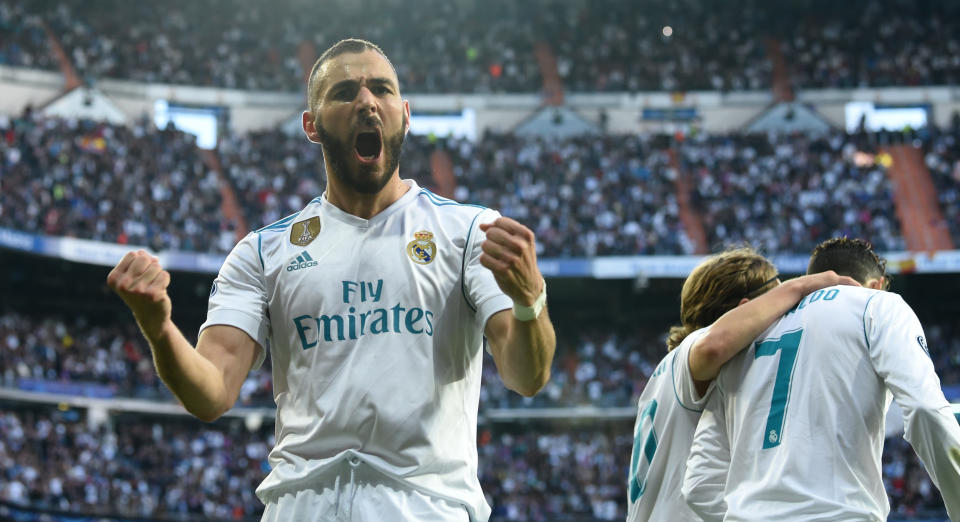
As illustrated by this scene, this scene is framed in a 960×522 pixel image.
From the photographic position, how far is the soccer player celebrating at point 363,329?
8.87 feet

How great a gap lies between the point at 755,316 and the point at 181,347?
77.2 inches

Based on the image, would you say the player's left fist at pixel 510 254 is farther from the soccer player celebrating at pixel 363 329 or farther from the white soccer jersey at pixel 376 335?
the white soccer jersey at pixel 376 335

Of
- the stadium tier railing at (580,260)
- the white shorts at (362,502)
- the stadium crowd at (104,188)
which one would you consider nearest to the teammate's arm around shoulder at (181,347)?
the white shorts at (362,502)

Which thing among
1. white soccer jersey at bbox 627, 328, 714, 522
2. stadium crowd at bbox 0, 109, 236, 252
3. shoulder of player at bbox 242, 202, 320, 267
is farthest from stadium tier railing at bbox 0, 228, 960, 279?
shoulder of player at bbox 242, 202, 320, 267

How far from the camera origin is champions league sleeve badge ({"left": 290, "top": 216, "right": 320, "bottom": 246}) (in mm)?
3096

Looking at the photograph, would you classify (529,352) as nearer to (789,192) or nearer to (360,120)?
(360,120)

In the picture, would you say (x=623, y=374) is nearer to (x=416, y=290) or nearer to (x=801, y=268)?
(x=801, y=268)

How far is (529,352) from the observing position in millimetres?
2584

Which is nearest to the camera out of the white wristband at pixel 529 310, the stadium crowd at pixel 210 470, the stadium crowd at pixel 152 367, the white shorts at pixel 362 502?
the white wristband at pixel 529 310

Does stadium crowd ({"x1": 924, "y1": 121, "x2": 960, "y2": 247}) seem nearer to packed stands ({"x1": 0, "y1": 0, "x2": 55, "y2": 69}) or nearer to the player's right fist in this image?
packed stands ({"x1": 0, "y1": 0, "x2": 55, "y2": 69})

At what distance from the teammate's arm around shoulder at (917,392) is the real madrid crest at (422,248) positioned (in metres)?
1.46

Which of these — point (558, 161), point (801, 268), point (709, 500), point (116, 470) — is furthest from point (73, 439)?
point (709, 500)

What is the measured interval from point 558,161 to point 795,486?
29.2 m

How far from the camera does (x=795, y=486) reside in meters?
3.20
